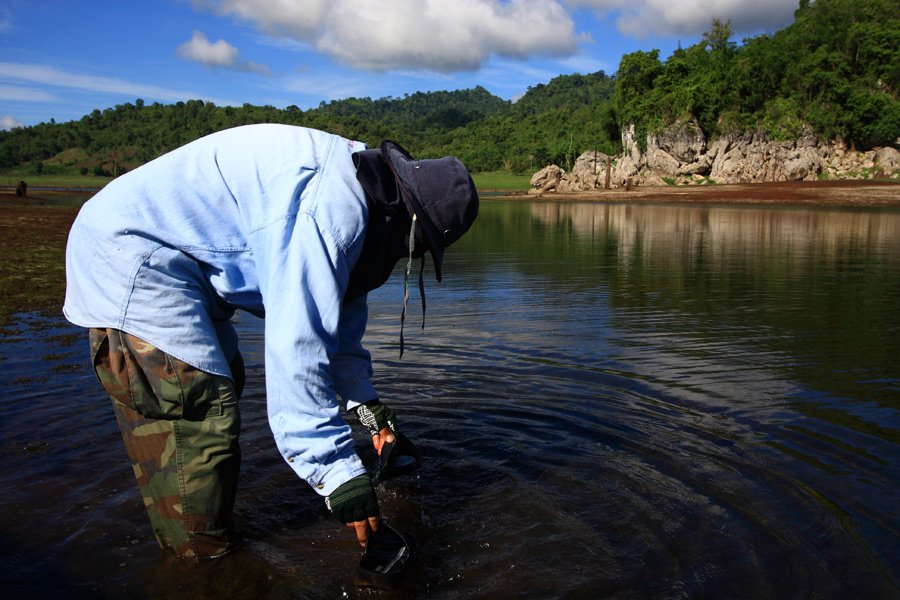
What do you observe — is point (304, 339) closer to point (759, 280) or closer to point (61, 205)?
point (759, 280)

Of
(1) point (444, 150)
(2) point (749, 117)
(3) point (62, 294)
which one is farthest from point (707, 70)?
(3) point (62, 294)

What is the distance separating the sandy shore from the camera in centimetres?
4138

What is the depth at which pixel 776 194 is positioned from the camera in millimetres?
47375

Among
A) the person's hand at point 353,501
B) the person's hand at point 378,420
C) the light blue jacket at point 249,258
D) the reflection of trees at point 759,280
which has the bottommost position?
→ the reflection of trees at point 759,280

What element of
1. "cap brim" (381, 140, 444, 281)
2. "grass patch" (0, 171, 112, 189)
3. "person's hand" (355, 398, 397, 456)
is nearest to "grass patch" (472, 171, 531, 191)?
"grass patch" (0, 171, 112, 189)

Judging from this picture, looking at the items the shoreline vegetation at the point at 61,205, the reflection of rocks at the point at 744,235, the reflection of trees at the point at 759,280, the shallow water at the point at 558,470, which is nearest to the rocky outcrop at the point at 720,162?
the shoreline vegetation at the point at 61,205

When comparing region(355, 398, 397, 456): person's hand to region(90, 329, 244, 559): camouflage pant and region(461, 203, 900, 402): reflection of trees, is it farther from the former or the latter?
region(461, 203, 900, 402): reflection of trees

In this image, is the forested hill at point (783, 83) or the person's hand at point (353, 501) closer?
the person's hand at point (353, 501)

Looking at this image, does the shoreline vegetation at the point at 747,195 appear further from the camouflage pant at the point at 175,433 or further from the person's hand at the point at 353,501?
the person's hand at the point at 353,501

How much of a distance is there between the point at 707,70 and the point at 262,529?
7511cm

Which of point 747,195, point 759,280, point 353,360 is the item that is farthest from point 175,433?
point 747,195

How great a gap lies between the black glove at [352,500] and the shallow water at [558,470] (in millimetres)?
729

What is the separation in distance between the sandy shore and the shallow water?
3819 centimetres

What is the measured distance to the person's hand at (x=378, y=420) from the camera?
3.49 meters
